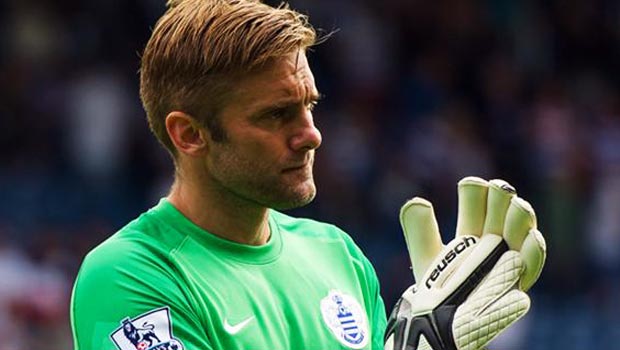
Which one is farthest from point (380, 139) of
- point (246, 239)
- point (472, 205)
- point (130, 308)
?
point (130, 308)

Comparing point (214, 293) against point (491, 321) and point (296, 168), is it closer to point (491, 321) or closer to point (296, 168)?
point (296, 168)

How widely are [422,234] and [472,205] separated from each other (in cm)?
16

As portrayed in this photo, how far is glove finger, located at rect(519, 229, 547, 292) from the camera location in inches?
137

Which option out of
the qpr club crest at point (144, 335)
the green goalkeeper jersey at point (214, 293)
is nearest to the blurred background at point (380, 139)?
the green goalkeeper jersey at point (214, 293)

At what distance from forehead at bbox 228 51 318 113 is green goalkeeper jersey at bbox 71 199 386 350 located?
1.13ft

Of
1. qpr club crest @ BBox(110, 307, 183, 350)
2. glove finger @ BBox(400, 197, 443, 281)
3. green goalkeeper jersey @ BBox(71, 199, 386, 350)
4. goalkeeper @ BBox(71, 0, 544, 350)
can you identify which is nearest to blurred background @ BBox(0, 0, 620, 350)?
green goalkeeper jersey @ BBox(71, 199, 386, 350)

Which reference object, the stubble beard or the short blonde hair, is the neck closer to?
the stubble beard

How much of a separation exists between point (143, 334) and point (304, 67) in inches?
29.2

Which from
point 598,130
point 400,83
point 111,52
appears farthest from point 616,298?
point 111,52

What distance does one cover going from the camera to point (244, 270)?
3670mm

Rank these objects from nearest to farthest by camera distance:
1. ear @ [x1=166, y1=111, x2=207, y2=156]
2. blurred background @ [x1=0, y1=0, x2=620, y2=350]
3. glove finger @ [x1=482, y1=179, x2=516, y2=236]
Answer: glove finger @ [x1=482, y1=179, x2=516, y2=236], ear @ [x1=166, y1=111, x2=207, y2=156], blurred background @ [x1=0, y1=0, x2=620, y2=350]

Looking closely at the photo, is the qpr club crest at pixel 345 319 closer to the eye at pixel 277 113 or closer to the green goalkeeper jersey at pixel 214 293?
the green goalkeeper jersey at pixel 214 293

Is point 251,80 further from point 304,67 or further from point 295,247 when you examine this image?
point 295,247

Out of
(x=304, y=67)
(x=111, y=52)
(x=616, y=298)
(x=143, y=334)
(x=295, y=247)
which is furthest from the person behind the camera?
(x=111, y=52)
